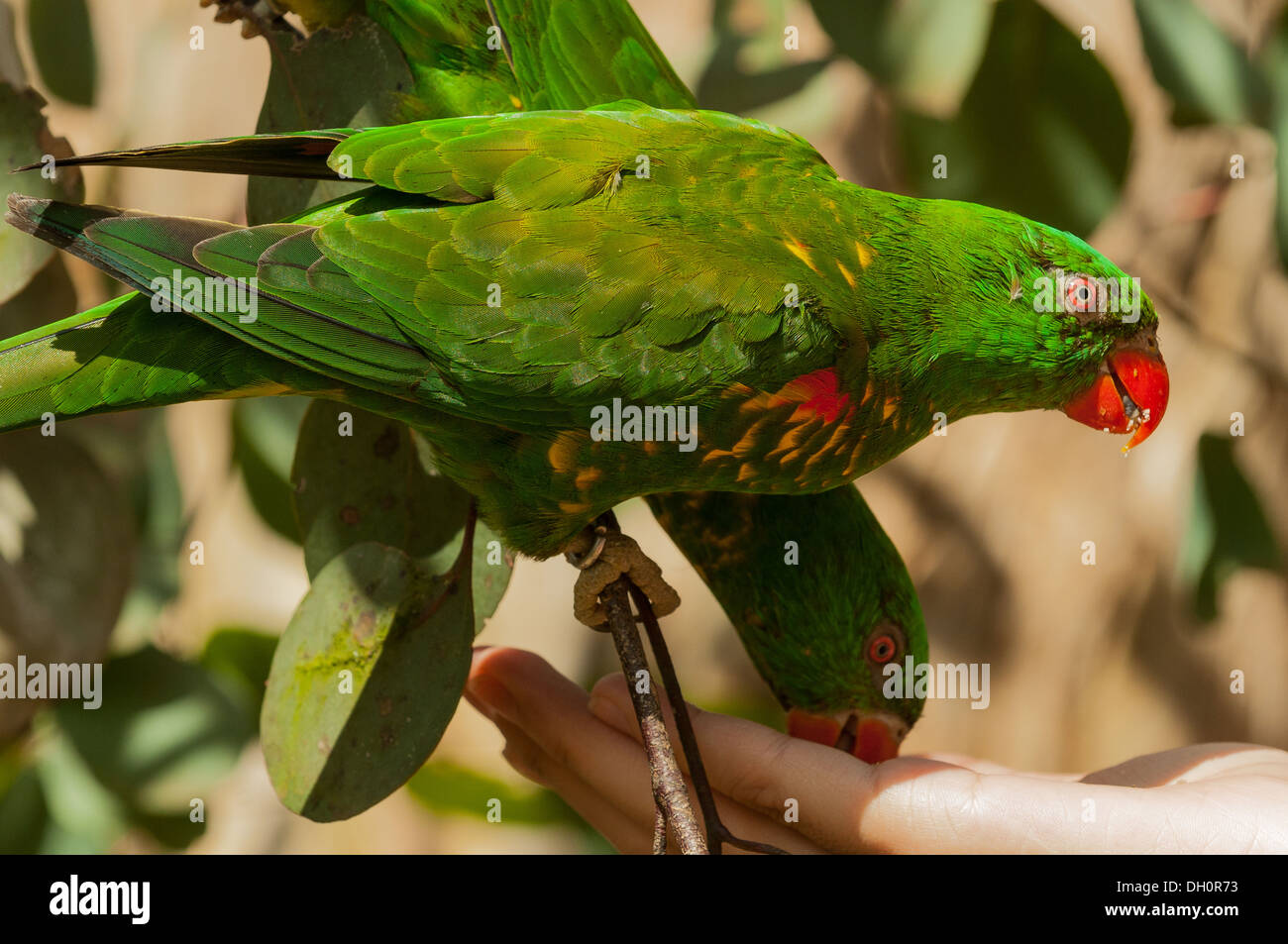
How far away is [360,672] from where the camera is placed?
1.24 meters

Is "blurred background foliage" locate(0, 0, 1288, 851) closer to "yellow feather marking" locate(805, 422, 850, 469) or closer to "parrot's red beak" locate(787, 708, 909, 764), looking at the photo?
"yellow feather marking" locate(805, 422, 850, 469)

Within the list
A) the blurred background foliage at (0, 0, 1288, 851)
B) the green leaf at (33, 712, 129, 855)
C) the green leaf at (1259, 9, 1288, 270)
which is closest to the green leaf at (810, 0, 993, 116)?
the blurred background foliage at (0, 0, 1288, 851)

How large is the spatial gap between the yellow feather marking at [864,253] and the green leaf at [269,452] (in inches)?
41.8

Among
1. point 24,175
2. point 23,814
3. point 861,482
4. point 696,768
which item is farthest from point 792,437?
point 23,814

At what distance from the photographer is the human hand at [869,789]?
115 cm

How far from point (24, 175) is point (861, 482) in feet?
5.92

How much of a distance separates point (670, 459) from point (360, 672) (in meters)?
0.47

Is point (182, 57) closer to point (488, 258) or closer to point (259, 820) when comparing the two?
point (488, 258)

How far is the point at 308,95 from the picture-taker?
1.29m

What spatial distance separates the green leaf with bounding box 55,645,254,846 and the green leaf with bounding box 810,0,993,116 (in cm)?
160

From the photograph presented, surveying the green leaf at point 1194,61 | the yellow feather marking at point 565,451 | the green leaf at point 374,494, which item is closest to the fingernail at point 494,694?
the green leaf at point 374,494

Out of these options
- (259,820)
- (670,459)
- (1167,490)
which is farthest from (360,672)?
(1167,490)

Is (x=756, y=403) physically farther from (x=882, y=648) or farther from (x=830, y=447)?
(x=882, y=648)

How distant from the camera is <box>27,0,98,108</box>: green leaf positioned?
1.48 meters
